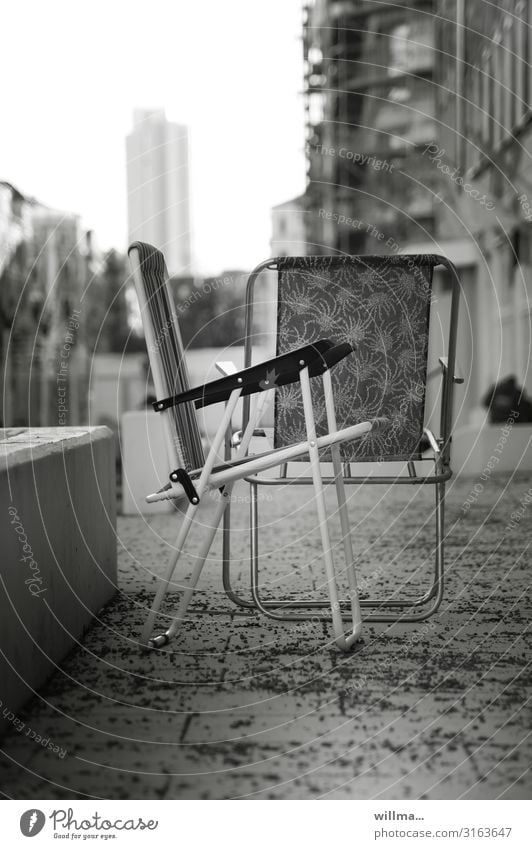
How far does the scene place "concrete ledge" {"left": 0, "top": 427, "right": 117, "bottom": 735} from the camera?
262 cm

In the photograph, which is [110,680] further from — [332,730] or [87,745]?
[332,730]

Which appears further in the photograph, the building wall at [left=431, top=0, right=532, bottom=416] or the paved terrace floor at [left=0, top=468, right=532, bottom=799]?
A: the building wall at [left=431, top=0, right=532, bottom=416]

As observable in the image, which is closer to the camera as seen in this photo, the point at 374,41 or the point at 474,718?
the point at 474,718

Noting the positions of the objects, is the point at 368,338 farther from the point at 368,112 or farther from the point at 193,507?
the point at 368,112

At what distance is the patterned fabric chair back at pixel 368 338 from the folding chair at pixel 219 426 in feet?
1.28

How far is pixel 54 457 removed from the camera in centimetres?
318

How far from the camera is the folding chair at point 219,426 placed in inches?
125

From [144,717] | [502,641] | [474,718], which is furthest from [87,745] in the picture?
[502,641]

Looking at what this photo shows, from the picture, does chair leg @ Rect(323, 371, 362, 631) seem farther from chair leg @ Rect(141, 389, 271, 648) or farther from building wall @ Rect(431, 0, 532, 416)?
building wall @ Rect(431, 0, 532, 416)

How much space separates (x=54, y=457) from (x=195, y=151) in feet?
12.2

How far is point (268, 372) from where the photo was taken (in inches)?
125

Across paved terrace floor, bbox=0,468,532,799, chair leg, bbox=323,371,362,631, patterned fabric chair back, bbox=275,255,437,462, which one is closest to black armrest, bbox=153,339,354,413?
chair leg, bbox=323,371,362,631
